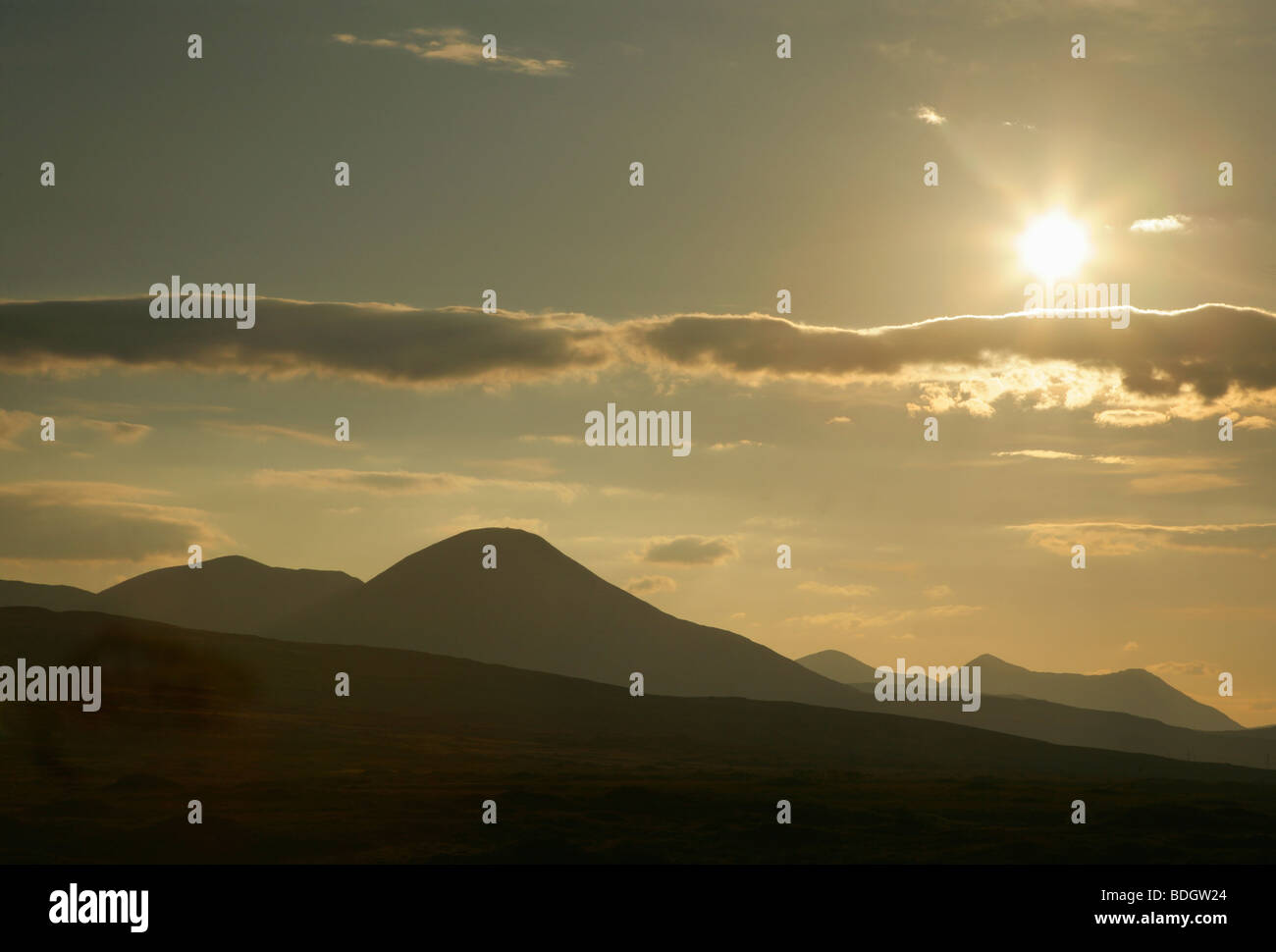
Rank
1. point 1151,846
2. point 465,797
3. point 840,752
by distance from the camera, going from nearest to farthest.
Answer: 1. point 1151,846
2. point 465,797
3. point 840,752

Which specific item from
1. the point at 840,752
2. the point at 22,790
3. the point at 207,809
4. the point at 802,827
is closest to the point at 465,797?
the point at 207,809

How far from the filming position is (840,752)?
188 meters

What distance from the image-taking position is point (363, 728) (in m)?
169

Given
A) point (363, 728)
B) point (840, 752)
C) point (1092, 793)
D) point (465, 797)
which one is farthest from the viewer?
point (840, 752)
